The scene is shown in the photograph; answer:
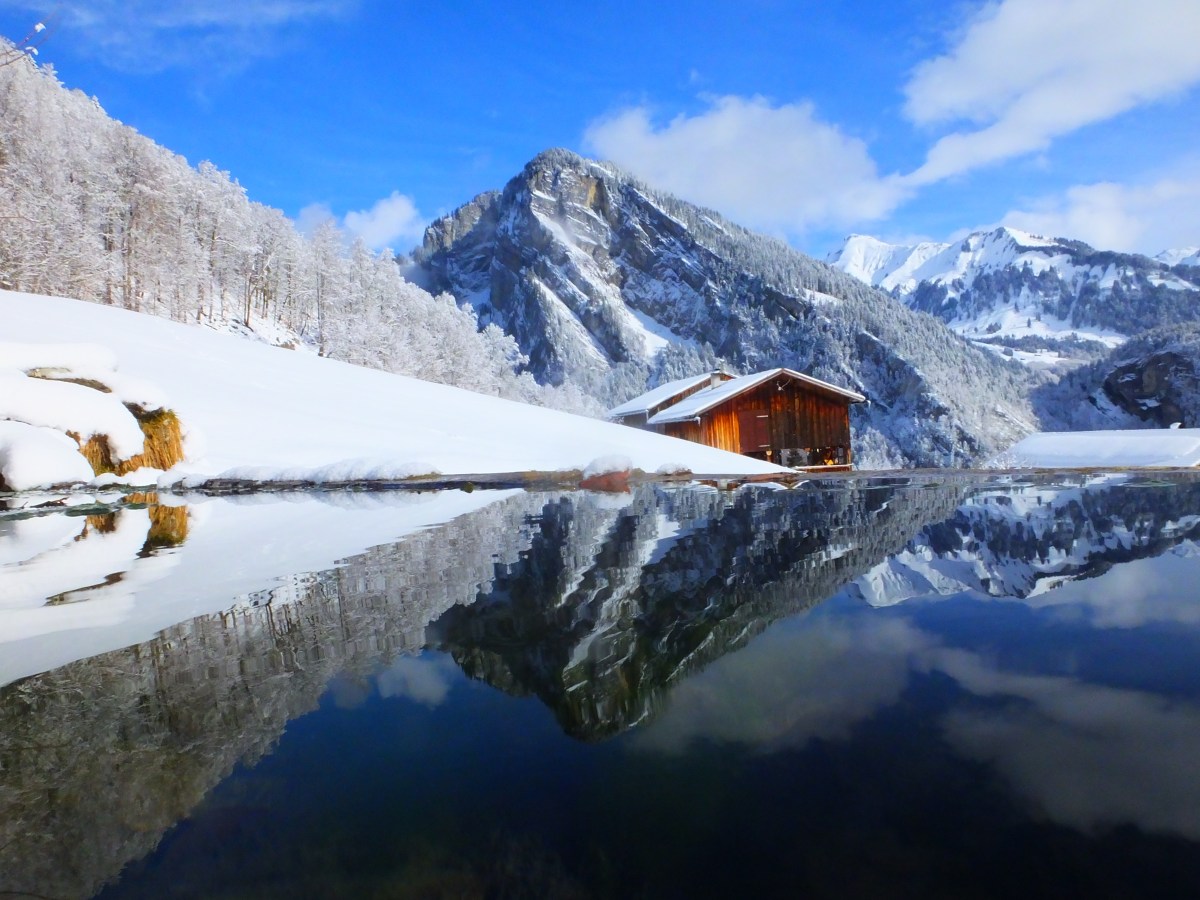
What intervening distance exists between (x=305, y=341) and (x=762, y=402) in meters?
46.2

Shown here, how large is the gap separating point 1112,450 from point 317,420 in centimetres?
1911

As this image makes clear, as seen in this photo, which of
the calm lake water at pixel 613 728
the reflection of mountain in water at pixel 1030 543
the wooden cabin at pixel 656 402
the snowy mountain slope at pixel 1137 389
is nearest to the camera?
the calm lake water at pixel 613 728

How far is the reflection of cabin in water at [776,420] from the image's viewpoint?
2830cm

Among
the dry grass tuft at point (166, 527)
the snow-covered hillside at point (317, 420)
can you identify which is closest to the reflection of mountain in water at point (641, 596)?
the dry grass tuft at point (166, 527)

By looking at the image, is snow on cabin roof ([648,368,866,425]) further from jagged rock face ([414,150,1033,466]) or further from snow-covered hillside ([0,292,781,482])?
jagged rock face ([414,150,1033,466])

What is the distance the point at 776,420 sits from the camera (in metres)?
28.9

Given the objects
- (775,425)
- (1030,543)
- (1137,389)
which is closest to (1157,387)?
(1137,389)

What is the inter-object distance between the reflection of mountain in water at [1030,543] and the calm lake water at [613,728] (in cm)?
5

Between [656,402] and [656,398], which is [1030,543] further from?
[656,398]

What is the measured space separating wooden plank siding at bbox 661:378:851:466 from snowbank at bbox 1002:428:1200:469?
11.3 metres

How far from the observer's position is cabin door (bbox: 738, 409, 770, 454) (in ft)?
94.3

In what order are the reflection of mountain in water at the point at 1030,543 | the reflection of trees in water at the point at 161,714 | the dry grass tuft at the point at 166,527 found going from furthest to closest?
the dry grass tuft at the point at 166,527 < the reflection of mountain in water at the point at 1030,543 < the reflection of trees in water at the point at 161,714

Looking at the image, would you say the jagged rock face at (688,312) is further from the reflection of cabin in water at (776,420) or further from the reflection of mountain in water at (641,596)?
the reflection of mountain in water at (641,596)

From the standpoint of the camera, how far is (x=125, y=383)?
12.3 m
